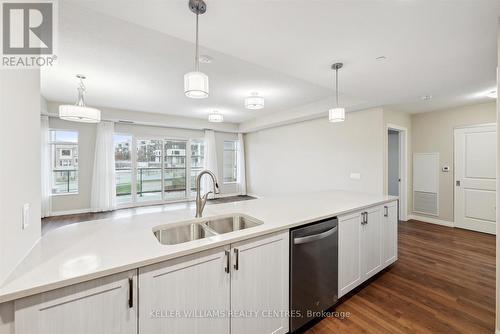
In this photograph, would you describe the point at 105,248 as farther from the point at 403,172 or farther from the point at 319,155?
the point at 403,172

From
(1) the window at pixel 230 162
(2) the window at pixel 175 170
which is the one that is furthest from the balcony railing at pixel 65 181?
(1) the window at pixel 230 162

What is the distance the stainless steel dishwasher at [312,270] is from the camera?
1648 mm

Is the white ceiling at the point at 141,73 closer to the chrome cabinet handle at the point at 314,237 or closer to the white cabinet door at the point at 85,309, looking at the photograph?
the white cabinet door at the point at 85,309

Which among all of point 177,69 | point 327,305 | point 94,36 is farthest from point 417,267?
point 94,36

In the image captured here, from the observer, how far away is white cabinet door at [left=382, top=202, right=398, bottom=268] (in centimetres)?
256

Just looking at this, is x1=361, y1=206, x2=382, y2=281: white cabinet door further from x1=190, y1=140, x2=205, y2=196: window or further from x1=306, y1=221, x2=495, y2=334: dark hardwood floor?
x1=190, y1=140, x2=205, y2=196: window

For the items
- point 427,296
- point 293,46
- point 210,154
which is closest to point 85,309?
point 293,46

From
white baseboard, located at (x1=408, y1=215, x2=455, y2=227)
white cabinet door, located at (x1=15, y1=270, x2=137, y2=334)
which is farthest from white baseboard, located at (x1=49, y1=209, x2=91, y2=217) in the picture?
white baseboard, located at (x1=408, y1=215, x2=455, y2=227)

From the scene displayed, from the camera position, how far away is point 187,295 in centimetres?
119

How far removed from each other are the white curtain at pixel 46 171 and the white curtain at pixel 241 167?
532 centimetres

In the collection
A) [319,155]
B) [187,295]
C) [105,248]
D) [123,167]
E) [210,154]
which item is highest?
[210,154]

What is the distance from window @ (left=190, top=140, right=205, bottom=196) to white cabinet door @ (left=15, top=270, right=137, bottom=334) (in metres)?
6.36

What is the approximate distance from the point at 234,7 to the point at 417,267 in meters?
3.63

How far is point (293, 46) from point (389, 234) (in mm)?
2477
